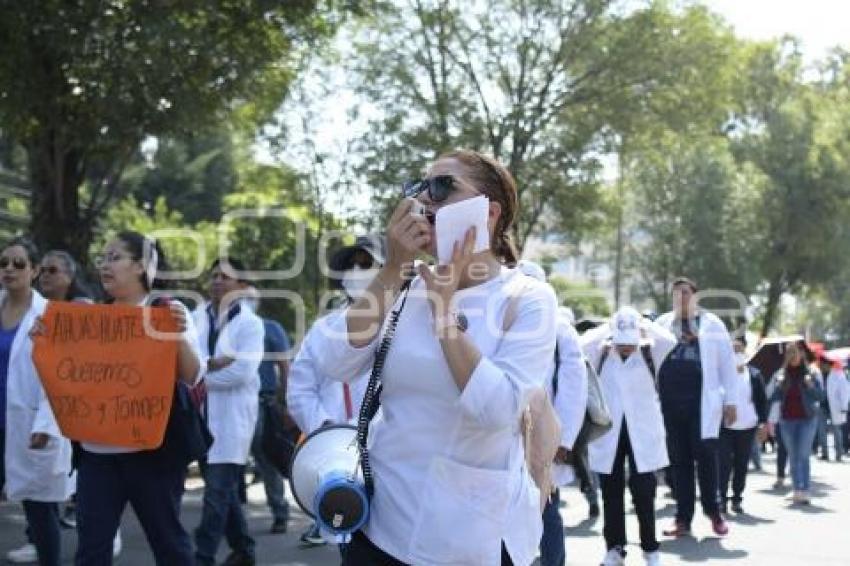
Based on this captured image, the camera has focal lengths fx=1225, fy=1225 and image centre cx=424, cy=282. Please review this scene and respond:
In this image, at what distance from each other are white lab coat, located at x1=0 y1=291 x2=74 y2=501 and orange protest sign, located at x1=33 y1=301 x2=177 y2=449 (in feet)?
3.09

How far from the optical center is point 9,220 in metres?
24.2

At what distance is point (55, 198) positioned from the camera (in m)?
15.1

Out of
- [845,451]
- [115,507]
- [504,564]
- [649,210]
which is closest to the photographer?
[504,564]

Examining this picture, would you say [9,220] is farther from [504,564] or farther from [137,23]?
[504,564]

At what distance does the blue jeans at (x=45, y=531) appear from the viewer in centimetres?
644

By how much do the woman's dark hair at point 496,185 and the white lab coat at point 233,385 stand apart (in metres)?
4.49

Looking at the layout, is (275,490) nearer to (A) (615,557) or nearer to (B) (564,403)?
(A) (615,557)

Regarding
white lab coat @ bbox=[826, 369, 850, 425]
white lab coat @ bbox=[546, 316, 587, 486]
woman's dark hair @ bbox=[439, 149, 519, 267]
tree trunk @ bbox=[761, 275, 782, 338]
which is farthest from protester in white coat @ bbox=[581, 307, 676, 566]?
tree trunk @ bbox=[761, 275, 782, 338]

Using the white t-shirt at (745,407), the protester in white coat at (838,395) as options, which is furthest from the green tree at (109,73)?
the protester in white coat at (838,395)

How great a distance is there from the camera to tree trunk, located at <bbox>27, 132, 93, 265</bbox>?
49.1 feet

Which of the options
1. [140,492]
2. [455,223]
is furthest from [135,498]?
[455,223]

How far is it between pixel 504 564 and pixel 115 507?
2638mm

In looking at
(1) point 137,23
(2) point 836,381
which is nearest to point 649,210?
(2) point 836,381

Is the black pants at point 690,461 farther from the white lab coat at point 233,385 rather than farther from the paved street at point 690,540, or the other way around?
the white lab coat at point 233,385
